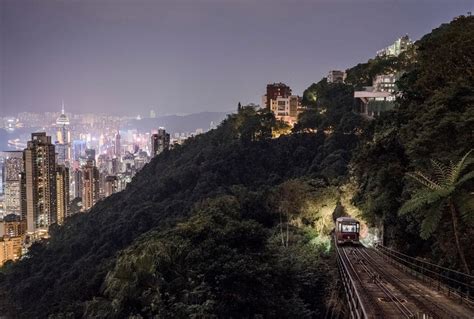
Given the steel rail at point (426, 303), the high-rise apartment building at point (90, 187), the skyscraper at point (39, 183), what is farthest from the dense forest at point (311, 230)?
the high-rise apartment building at point (90, 187)

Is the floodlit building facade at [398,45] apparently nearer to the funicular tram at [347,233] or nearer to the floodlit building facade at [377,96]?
the floodlit building facade at [377,96]

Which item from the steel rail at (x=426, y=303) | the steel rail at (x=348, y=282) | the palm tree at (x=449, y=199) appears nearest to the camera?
the steel rail at (x=426, y=303)

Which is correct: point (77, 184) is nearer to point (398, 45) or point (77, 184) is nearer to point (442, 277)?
point (398, 45)

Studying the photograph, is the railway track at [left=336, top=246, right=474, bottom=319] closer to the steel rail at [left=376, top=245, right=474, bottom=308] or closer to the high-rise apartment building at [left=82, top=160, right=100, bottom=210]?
the steel rail at [left=376, top=245, right=474, bottom=308]

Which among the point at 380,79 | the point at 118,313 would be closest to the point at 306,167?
the point at 380,79

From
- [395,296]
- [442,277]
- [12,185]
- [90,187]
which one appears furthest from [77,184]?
[395,296]

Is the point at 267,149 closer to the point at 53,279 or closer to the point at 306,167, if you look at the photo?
the point at 306,167
